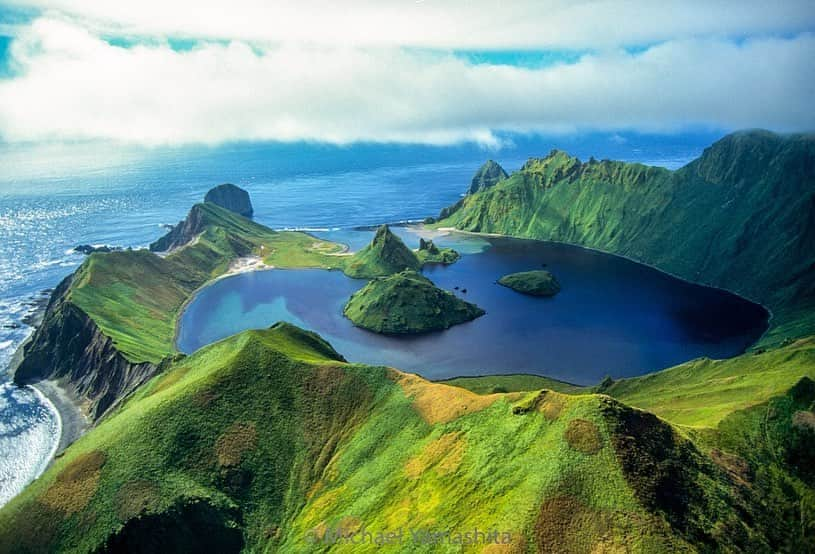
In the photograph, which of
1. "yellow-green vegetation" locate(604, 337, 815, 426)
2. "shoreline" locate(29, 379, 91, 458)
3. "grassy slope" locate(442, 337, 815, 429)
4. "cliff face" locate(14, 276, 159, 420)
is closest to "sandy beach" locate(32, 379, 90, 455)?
"shoreline" locate(29, 379, 91, 458)

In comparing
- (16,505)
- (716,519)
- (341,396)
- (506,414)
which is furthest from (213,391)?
(716,519)

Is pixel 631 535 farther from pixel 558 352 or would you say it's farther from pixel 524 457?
pixel 558 352

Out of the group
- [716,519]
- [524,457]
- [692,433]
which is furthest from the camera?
[692,433]

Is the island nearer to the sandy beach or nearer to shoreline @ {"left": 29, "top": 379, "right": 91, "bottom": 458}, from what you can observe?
shoreline @ {"left": 29, "top": 379, "right": 91, "bottom": 458}

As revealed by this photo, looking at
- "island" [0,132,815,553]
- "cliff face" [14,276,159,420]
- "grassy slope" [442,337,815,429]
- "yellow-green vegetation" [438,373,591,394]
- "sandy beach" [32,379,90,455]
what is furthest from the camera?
"cliff face" [14,276,159,420]

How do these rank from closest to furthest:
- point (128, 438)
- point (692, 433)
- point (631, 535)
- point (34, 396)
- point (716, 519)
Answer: point (631, 535) → point (716, 519) → point (692, 433) → point (128, 438) → point (34, 396)

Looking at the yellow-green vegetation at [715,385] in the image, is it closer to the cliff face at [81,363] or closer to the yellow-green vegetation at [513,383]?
the yellow-green vegetation at [513,383]

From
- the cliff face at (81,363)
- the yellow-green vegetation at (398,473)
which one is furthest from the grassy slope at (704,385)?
the cliff face at (81,363)
